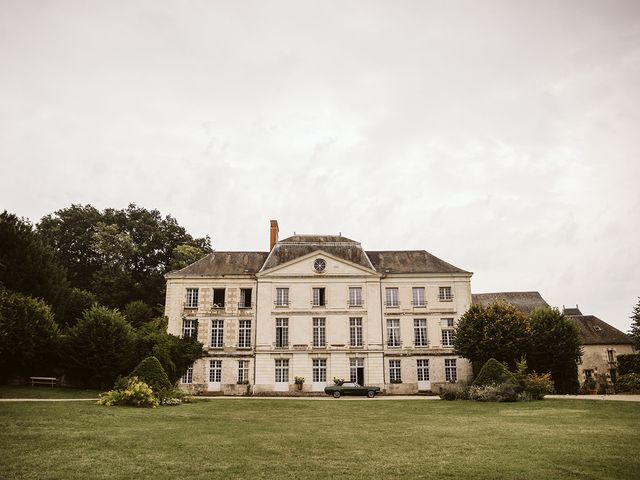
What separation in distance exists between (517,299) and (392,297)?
14.4m

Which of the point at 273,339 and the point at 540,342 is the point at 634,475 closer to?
the point at 540,342

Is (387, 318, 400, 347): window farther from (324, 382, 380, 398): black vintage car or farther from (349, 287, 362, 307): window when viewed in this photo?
(324, 382, 380, 398): black vintage car

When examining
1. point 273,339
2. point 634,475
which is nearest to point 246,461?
point 634,475

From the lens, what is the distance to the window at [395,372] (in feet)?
116

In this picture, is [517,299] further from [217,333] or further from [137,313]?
[137,313]

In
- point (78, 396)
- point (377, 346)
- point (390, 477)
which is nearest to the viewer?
point (390, 477)

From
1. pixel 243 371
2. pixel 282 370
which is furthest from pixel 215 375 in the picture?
pixel 282 370

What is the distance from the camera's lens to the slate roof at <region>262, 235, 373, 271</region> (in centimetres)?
3775

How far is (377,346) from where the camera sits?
35406 millimetres

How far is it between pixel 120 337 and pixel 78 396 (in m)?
4.23

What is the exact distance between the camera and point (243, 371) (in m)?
35.2

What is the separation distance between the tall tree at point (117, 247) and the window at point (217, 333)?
13.0 metres

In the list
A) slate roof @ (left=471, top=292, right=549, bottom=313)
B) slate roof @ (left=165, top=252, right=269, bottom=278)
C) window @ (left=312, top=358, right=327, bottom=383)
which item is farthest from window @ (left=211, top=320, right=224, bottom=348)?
slate roof @ (left=471, top=292, right=549, bottom=313)

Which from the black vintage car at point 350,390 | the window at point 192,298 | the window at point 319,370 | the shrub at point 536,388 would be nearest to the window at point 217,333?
the window at point 192,298
